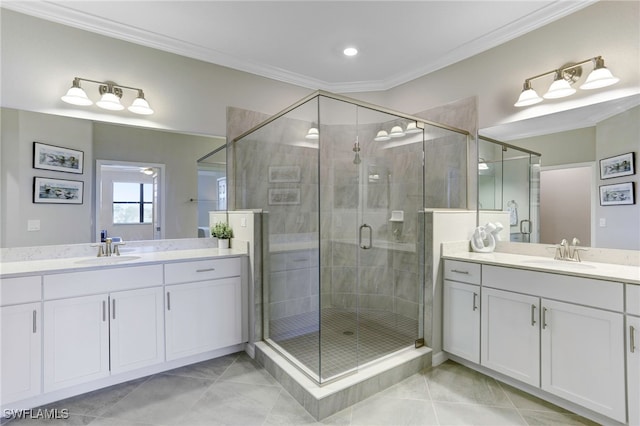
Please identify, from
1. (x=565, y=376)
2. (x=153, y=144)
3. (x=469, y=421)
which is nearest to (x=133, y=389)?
(x=153, y=144)

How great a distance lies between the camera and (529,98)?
2.47 metres

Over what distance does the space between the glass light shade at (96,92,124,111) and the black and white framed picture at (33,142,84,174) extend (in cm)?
43

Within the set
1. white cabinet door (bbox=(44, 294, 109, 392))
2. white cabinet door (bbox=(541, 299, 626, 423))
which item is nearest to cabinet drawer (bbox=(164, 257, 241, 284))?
white cabinet door (bbox=(44, 294, 109, 392))

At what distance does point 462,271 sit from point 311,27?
7.84 ft

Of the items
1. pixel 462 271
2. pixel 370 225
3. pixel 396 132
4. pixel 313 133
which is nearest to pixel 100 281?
pixel 313 133

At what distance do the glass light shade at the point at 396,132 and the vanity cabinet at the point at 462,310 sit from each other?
1352 millimetres

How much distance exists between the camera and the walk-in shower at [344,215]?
8.26 feet

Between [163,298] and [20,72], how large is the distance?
6.56 feet

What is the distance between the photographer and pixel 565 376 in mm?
1860

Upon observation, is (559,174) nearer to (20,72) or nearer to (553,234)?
(553,234)

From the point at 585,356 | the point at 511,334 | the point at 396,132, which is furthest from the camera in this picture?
the point at 396,132

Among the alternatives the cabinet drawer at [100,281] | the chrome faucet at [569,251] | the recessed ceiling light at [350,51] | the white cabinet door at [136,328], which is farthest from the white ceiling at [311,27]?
the white cabinet door at [136,328]

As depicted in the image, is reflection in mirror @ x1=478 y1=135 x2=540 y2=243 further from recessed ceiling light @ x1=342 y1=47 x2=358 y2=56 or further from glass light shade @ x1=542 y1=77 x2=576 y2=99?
recessed ceiling light @ x1=342 y1=47 x2=358 y2=56

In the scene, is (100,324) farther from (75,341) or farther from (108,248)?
(108,248)
